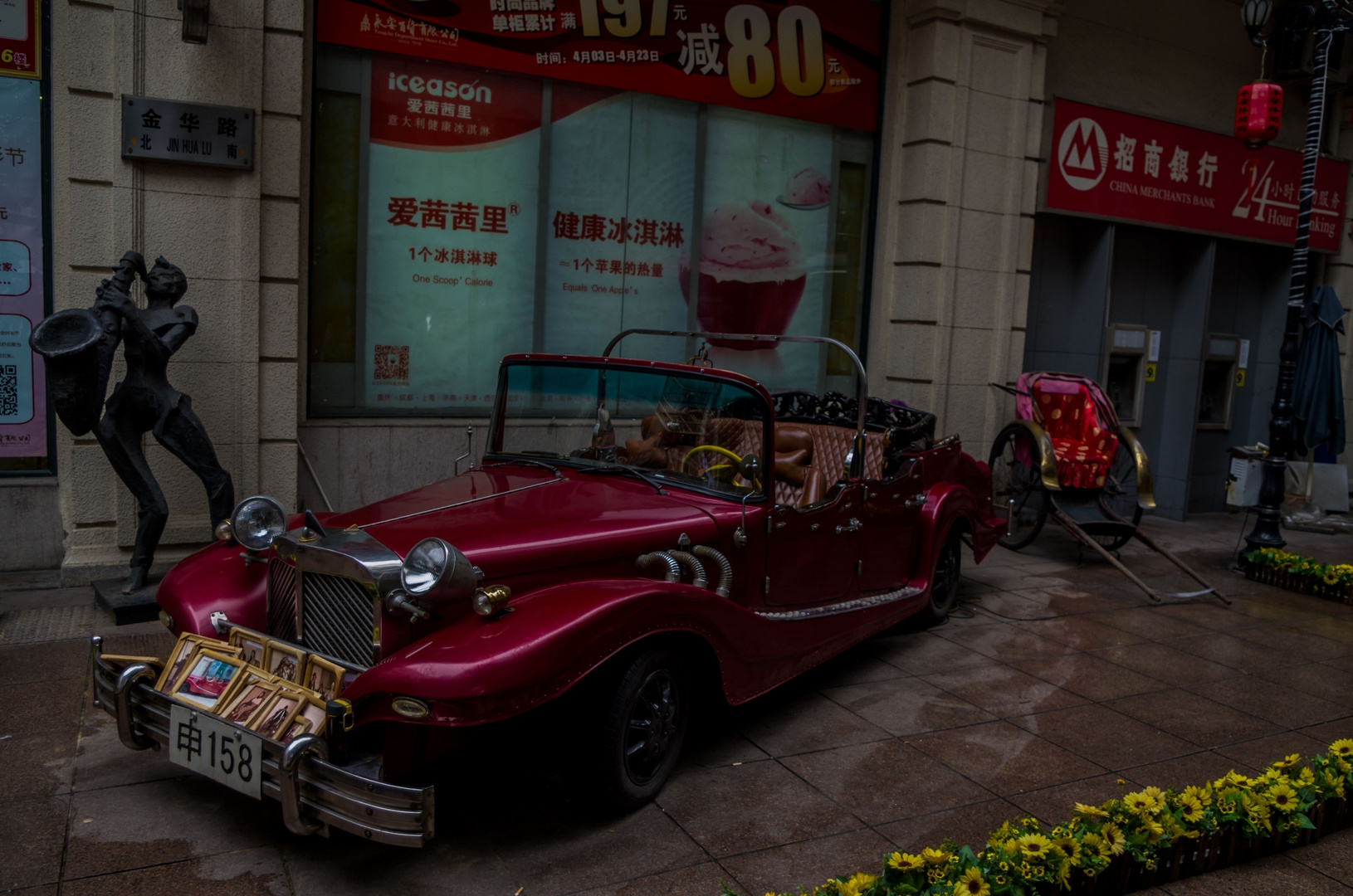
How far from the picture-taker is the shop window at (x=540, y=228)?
7277mm

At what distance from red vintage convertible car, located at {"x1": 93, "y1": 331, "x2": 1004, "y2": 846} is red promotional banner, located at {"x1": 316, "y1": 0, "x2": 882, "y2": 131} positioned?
11.8 ft

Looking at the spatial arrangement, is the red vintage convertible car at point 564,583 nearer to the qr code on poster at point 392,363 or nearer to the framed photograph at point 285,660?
the framed photograph at point 285,660

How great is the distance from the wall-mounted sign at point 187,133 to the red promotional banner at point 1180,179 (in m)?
7.48

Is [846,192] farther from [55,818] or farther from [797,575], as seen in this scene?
[55,818]

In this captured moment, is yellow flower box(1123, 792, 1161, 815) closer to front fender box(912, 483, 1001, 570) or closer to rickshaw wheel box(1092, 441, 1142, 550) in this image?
front fender box(912, 483, 1001, 570)

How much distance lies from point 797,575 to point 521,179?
4414 mm

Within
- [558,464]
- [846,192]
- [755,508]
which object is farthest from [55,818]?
[846,192]

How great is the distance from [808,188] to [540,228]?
2.78 meters

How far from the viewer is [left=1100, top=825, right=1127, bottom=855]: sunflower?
133 inches

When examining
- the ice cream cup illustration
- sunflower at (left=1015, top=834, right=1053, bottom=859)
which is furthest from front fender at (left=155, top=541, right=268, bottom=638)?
the ice cream cup illustration

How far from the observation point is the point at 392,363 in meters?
7.50

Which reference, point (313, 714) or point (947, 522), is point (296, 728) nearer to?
point (313, 714)

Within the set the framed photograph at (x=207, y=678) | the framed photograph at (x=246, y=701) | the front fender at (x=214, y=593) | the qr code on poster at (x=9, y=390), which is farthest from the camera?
the qr code on poster at (x=9, y=390)

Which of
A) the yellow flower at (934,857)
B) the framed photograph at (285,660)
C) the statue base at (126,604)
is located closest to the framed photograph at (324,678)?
the framed photograph at (285,660)
